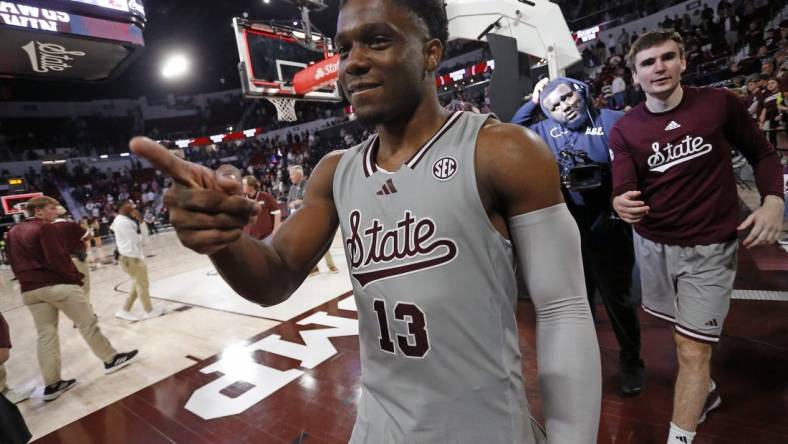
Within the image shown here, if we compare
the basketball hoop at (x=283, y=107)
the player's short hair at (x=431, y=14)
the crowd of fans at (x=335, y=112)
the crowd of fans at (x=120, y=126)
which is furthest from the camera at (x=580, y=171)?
the crowd of fans at (x=120, y=126)

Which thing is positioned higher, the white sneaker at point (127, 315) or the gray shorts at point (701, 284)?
the gray shorts at point (701, 284)

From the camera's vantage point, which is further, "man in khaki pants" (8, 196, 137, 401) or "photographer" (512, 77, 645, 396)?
"man in khaki pants" (8, 196, 137, 401)

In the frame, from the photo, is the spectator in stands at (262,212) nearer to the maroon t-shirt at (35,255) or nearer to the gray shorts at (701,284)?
the maroon t-shirt at (35,255)

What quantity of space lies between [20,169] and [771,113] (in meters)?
31.7

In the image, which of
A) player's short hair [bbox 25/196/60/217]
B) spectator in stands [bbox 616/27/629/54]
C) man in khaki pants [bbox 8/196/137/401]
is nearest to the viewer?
man in khaki pants [bbox 8/196/137/401]

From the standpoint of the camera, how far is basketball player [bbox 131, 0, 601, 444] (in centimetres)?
91

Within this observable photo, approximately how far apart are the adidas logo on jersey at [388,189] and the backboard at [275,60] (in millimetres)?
6516

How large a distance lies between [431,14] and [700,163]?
156 cm

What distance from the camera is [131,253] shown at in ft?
16.9

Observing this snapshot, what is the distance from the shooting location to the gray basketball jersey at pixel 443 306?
0.93 metres

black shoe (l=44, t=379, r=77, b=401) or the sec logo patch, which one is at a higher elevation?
the sec logo patch

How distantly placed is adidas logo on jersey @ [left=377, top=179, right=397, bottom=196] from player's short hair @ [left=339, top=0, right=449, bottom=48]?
1.33 feet

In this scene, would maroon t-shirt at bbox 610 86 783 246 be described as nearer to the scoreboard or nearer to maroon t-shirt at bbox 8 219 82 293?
maroon t-shirt at bbox 8 219 82 293

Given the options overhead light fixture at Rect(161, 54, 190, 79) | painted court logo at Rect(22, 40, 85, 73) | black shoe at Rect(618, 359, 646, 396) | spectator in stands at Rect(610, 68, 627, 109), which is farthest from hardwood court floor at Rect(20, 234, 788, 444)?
overhead light fixture at Rect(161, 54, 190, 79)
